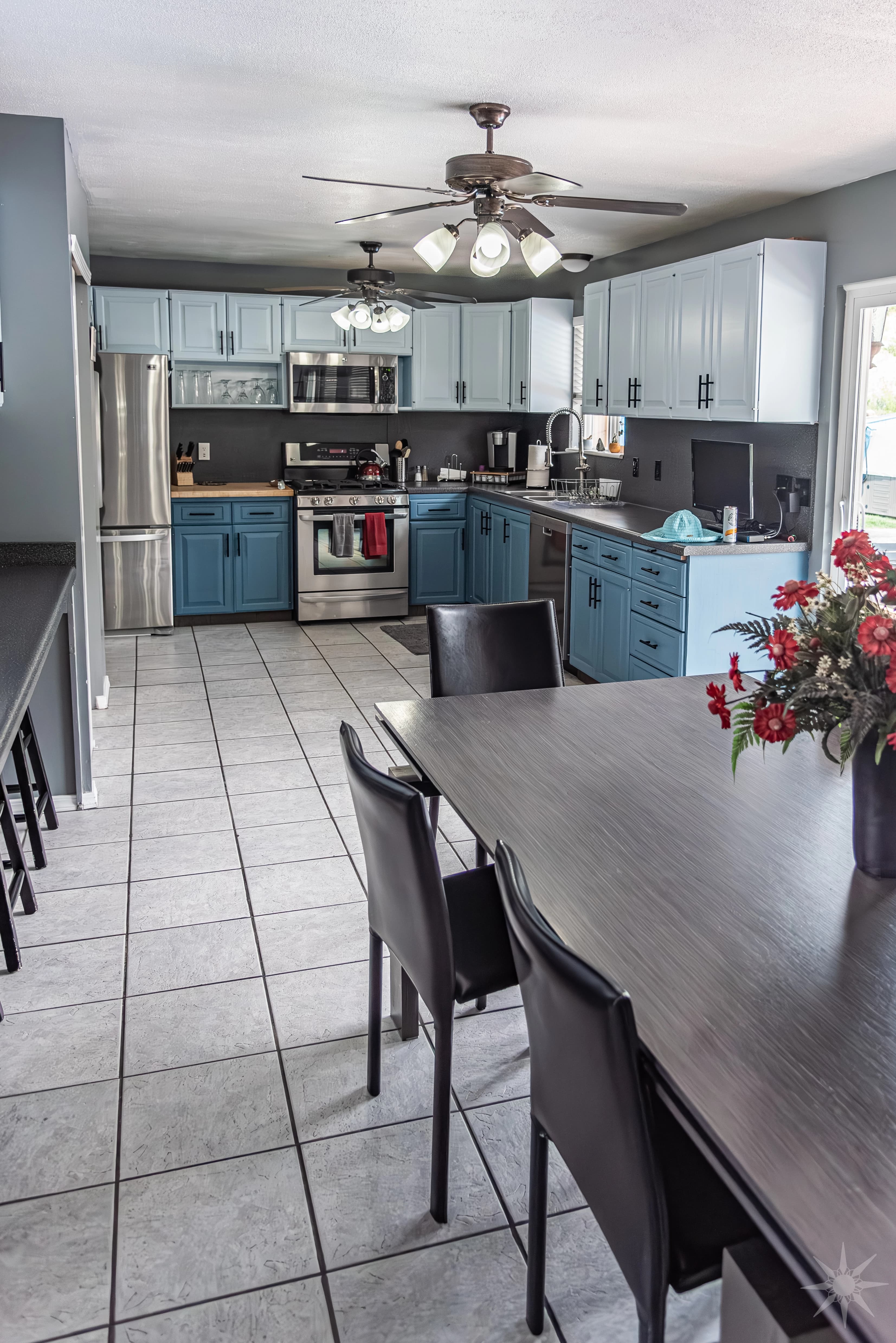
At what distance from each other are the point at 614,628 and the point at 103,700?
267 centimetres

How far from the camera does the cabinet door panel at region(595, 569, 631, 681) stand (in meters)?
5.45

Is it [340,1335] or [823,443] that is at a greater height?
[823,443]

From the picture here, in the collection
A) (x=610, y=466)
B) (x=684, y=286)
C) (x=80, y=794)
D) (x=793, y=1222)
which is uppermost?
(x=684, y=286)

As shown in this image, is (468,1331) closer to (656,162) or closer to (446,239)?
(446,239)

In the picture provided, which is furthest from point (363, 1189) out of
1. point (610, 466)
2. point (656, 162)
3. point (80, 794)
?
point (610, 466)

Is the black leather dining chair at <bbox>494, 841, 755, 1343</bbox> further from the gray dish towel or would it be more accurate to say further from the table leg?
the gray dish towel

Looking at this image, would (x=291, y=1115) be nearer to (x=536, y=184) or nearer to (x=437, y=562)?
(x=536, y=184)

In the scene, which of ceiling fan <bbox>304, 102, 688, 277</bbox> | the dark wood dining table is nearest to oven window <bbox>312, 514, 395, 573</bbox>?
ceiling fan <bbox>304, 102, 688, 277</bbox>

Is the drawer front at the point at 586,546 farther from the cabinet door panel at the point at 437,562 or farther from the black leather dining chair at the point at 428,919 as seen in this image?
the black leather dining chair at the point at 428,919

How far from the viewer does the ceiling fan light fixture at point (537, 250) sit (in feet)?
10.3

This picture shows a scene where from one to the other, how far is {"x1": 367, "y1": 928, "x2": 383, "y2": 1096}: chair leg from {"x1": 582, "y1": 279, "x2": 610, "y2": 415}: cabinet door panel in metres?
4.76

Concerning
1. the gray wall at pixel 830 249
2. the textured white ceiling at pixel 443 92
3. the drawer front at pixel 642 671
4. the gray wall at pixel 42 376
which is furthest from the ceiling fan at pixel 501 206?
the drawer front at pixel 642 671

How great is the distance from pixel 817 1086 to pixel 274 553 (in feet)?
22.1

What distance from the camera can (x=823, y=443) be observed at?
16.0 ft
